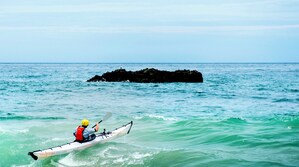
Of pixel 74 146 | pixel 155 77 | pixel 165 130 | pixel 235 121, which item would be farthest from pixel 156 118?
pixel 155 77

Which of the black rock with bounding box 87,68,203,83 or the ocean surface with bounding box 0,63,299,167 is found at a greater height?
the black rock with bounding box 87,68,203,83

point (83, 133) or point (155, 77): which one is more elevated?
point (83, 133)

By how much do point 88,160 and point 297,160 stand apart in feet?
24.6

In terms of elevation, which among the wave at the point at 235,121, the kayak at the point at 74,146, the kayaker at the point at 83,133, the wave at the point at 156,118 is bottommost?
the wave at the point at 156,118

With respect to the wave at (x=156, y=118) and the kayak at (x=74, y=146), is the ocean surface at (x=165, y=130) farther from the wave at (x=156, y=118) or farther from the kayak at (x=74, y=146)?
the kayak at (x=74, y=146)

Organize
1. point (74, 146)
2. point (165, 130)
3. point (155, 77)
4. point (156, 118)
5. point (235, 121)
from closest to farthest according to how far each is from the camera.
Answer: point (74, 146), point (165, 130), point (235, 121), point (156, 118), point (155, 77)

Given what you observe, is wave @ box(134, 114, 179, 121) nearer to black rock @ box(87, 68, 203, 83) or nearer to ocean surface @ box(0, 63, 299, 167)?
ocean surface @ box(0, 63, 299, 167)

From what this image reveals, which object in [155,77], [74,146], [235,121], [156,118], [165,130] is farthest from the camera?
[155,77]

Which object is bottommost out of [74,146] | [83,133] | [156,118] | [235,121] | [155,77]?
[156,118]

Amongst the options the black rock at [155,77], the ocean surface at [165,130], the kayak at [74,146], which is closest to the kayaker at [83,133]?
the kayak at [74,146]

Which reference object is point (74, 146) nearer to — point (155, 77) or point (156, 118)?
point (156, 118)

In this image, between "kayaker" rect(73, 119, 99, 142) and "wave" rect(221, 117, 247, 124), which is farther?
"wave" rect(221, 117, 247, 124)

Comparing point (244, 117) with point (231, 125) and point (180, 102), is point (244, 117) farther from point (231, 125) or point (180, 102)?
point (180, 102)

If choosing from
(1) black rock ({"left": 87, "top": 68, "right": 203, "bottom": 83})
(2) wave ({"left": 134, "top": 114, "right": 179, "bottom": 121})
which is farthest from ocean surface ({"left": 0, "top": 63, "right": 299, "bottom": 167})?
(1) black rock ({"left": 87, "top": 68, "right": 203, "bottom": 83})
